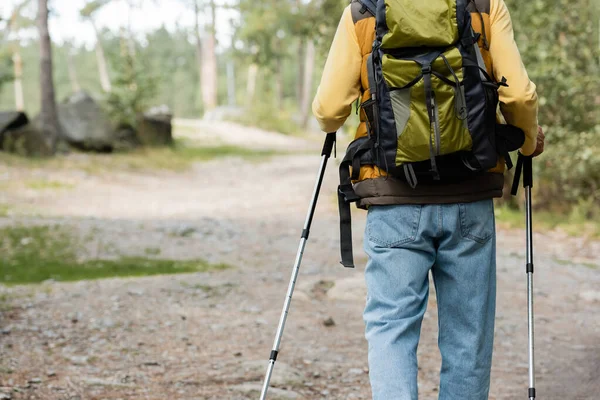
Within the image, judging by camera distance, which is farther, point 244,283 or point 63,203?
point 63,203

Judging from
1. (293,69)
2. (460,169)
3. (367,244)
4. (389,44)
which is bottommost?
(293,69)

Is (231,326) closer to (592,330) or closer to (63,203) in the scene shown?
(592,330)

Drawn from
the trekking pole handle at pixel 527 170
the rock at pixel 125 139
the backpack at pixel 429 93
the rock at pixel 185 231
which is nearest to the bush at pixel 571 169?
the rock at pixel 185 231

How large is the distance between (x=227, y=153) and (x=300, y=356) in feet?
64.4

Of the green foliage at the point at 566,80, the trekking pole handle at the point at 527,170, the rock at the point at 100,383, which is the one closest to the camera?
the trekking pole handle at the point at 527,170

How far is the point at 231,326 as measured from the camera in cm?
621

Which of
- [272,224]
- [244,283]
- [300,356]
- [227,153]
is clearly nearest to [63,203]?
[272,224]

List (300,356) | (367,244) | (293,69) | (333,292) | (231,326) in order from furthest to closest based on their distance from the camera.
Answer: (293,69)
(333,292)
(231,326)
(300,356)
(367,244)

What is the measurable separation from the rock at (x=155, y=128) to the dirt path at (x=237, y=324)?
11.4 meters

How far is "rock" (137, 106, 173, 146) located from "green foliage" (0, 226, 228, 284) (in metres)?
13.1

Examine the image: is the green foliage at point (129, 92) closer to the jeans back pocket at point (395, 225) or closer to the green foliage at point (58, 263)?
the green foliage at point (58, 263)

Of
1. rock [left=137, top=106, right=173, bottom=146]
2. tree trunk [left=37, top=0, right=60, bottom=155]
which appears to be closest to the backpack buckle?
tree trunk [left=37, top=0, right=60, bottom=155]

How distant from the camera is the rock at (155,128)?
75.8 feet

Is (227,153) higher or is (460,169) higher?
(460,169)
